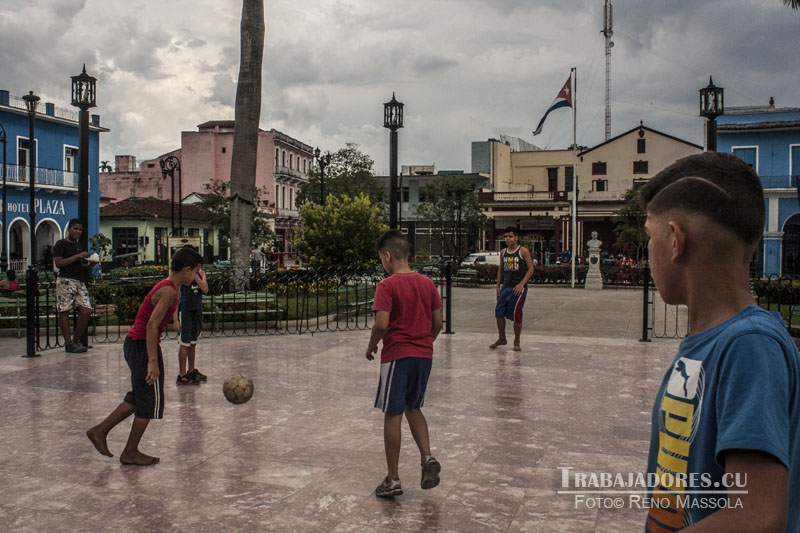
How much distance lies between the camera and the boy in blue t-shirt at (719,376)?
133 centimetres

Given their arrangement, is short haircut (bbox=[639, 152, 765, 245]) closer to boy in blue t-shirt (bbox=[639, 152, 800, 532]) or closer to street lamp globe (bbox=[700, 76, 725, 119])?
boy in blue t-shirt (bbox=[639, 152, 800, 532])

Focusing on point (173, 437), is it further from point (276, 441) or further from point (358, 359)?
point (358, 359)

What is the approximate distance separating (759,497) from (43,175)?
36.8m

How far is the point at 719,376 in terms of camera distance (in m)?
1.45

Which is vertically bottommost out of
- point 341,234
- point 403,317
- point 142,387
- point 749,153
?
point 142,387

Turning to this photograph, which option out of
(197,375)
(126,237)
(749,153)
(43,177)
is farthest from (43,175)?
(749,153)

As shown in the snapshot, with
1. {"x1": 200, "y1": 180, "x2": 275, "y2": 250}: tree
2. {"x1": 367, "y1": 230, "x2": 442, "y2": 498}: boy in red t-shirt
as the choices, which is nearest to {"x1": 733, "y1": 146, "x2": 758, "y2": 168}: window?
{"x1": 200, "y1": 180, "x2": 275, "y2": 250}: tree

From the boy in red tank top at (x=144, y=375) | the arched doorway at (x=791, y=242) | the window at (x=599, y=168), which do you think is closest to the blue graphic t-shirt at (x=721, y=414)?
the boy in red tank top at (x=144, y=375)

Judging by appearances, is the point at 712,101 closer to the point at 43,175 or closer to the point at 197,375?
the point at 197,375

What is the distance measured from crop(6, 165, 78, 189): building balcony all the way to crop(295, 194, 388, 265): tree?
1923 cm

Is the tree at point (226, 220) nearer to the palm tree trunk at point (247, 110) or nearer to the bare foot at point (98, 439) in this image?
the palm tree trunk at point (247, 110)

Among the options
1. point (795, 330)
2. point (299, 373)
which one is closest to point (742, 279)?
point (299, 373)

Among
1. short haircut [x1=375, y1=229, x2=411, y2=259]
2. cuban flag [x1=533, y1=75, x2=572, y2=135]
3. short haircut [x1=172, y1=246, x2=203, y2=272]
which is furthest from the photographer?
cuban flag [x1=533, y1=75, x2=572, y2=135]

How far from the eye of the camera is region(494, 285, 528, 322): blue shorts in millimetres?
10336
